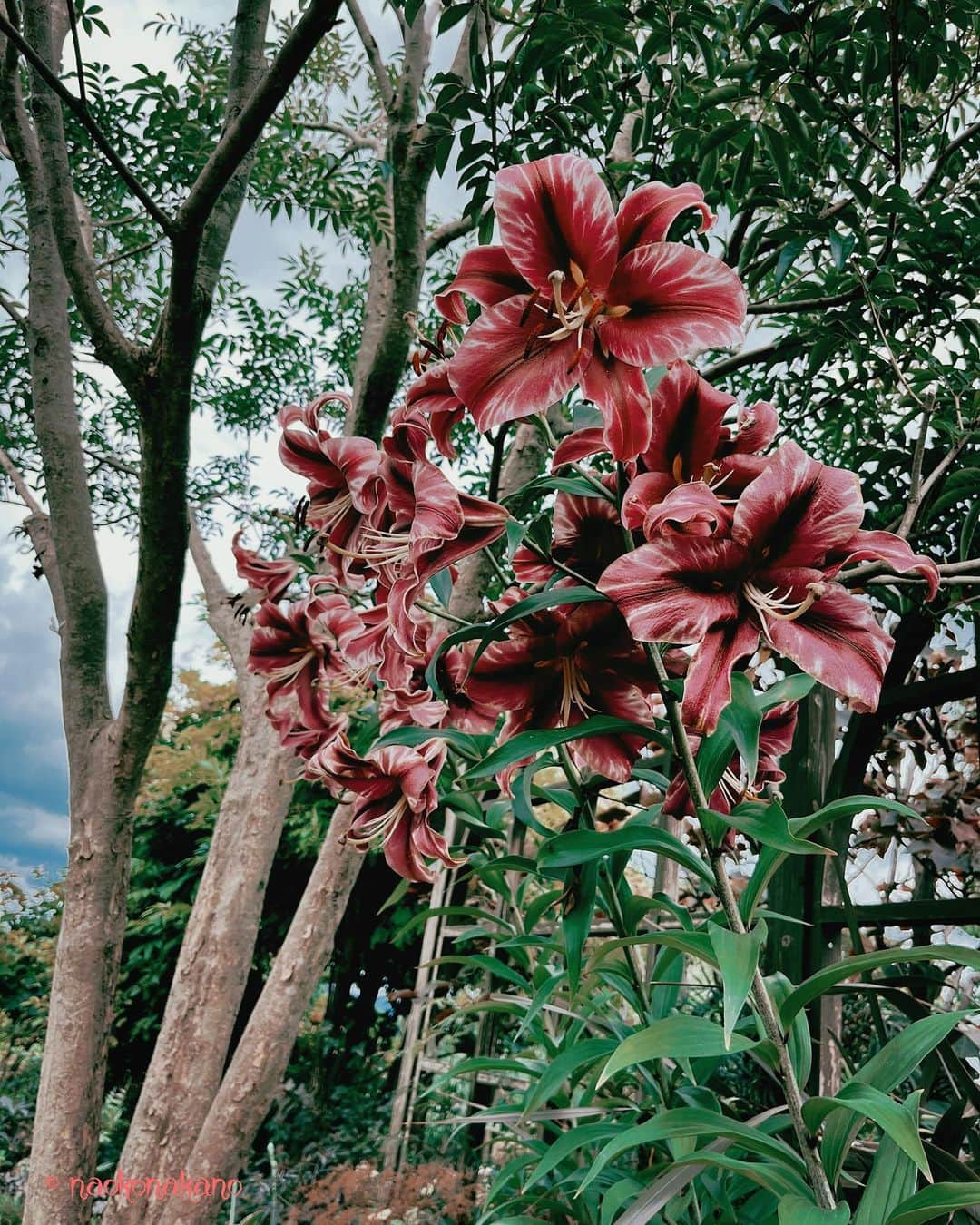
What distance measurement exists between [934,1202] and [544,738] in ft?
1.21

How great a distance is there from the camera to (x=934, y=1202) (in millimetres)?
540

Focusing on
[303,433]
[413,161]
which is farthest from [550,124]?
[303,433]

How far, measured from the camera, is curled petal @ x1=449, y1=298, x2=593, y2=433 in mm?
588

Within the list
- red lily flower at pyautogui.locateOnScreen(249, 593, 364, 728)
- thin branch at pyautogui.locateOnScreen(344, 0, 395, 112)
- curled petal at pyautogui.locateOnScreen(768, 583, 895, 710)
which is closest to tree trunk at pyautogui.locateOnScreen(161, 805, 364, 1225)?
red lily flower at pyautogui.locateOnScreen(249, 593, 364, 728)

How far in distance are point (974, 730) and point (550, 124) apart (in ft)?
5.81

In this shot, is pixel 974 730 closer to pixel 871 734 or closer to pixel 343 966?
pixel 871 734

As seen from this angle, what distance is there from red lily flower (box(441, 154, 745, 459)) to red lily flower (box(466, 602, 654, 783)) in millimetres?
154

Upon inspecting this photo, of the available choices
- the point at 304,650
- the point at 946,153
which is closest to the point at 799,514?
the point at 304,650

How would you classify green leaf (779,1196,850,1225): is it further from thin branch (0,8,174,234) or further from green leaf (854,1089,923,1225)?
thin branch (0,8,174,234)

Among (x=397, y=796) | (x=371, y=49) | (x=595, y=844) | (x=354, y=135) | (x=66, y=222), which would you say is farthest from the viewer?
(x=354, y=135)

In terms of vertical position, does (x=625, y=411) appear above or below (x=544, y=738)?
above

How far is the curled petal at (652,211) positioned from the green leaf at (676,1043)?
1.67ft

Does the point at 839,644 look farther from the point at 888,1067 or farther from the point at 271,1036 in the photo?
the point at 271,1036

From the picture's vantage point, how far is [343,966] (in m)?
4.45
